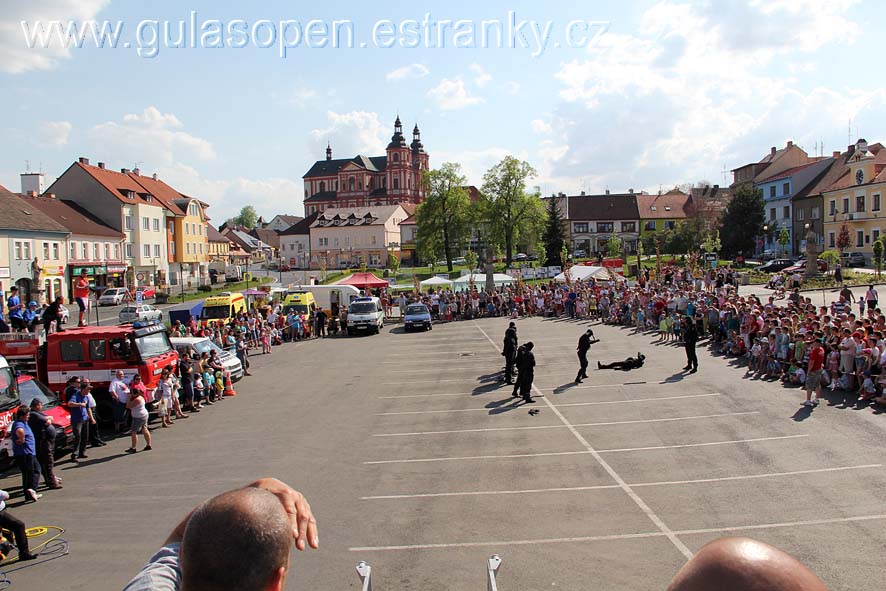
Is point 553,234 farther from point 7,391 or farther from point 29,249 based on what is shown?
point 7,391

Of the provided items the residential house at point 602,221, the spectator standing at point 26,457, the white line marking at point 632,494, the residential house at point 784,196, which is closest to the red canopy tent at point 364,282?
the white line marking at point 632,494

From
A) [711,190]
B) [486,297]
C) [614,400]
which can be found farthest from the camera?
[711,190]

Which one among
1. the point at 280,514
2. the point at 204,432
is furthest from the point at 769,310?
the point at 280,514

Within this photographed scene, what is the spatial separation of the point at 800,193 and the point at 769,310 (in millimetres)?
63035

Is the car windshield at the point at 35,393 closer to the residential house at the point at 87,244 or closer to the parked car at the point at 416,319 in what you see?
the parked car at the point at 416,319

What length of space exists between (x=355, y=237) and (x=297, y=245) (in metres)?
12.2

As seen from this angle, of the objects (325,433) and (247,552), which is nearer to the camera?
(247,552)

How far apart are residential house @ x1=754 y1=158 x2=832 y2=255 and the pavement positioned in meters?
65.7

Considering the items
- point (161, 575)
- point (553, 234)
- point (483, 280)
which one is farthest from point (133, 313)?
point (553, 234)

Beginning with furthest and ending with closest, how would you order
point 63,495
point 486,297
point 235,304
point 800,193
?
point 800,193 → point 486,297 → point 235,304 → point 63,495

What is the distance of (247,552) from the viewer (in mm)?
1917

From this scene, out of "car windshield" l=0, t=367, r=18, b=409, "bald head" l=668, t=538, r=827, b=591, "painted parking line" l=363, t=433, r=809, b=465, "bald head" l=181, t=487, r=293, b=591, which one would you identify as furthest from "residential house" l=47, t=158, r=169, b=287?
"bald head" l=668, t=538, r=827, b=591

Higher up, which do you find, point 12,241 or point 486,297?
point 12,241

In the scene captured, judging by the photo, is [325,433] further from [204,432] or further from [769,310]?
[769,310]
